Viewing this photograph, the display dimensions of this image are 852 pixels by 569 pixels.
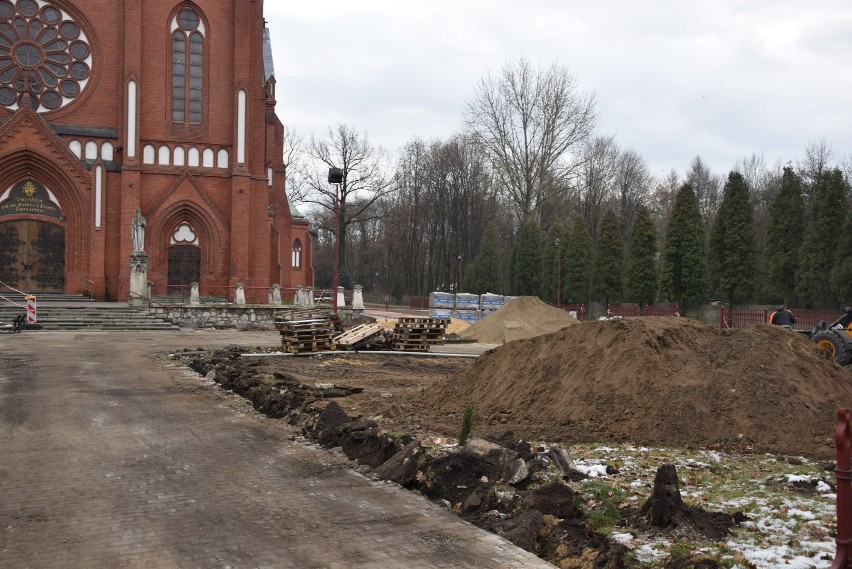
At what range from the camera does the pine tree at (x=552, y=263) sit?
57.1m

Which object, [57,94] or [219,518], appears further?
[57,94]

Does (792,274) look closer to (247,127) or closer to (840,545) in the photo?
(247,127)

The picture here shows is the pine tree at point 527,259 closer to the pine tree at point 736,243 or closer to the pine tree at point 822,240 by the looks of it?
the pine tree at point 736,243

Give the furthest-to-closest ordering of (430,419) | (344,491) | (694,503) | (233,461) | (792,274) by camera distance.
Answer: (792,274)
(430,419)
(233,461)
(344,491)
(694,503)

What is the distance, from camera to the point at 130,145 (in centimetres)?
3588

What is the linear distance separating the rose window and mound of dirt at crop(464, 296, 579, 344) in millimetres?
23262

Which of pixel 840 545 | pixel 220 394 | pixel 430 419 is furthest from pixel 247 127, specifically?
pixel 840 545

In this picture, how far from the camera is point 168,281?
36.9m

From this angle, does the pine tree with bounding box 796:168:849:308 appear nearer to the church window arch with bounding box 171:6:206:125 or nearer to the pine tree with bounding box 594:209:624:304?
the pine tree with bounding box 594:209:624:304

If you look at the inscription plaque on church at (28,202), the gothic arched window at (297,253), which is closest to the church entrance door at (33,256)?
the inscription plaque on church at (28,202)

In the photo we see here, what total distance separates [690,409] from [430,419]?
3.43 meters

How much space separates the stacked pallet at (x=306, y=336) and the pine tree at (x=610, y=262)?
111ft

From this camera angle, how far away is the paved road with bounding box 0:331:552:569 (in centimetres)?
510

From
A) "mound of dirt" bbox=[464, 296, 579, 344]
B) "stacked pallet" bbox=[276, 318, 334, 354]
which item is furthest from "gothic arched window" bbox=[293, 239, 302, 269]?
"stacked pallet" bbox=[276, 318, 334, 354]
